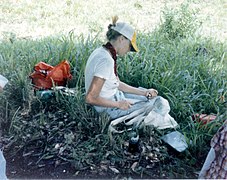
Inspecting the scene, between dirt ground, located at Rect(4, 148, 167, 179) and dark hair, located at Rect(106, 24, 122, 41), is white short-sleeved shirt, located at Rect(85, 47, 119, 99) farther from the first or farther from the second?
dirt ground, located at Rect(4, 148, 167, 179)

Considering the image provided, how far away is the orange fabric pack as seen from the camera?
3.30 m

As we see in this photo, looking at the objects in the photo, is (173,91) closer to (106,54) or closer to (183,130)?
(183,130)

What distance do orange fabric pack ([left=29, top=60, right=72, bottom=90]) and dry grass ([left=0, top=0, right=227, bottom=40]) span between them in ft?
5.50

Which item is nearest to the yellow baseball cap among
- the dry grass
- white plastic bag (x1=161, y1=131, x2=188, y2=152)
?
white plastic bag (x1=161, y1=131, x2=188, y2=152)

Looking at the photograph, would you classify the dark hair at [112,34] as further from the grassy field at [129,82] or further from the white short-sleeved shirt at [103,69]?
the grassy field at [129,82]

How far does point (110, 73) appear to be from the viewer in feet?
8.74

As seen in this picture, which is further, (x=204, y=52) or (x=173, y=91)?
(x=204, y=52)

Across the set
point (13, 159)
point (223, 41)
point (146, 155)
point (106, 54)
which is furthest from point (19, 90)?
point (223, 41)

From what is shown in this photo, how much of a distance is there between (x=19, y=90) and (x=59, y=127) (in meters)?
0.53

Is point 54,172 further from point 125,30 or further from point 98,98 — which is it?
point 125,30

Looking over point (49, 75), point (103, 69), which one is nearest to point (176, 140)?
point (103, 69)

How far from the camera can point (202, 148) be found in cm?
274

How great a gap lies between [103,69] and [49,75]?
2.78 feet

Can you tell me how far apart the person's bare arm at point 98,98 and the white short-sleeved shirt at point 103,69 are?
5 centimetres
